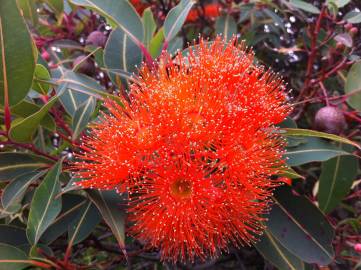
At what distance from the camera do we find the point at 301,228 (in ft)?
5.05

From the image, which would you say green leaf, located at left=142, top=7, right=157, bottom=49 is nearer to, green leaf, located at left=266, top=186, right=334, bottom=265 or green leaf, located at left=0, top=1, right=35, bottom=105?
green leaf, located at left=0, top=1, right=35, bottom=105

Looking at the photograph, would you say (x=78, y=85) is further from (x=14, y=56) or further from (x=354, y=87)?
(x=354, y=87)

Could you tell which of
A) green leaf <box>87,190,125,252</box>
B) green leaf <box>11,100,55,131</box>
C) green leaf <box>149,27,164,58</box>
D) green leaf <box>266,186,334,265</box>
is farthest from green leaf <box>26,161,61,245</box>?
green leaf <box>266,186,334,265</box>

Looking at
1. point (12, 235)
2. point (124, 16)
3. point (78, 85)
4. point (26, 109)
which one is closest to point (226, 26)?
point (124, 16)

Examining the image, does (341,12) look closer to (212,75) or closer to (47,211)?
(212,75)

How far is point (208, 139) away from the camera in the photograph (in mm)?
1283

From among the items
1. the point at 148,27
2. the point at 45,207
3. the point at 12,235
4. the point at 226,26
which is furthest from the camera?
the point at 226,26

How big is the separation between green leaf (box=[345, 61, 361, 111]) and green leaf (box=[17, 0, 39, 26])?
138 cm

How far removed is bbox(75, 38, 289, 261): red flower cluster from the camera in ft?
4.19

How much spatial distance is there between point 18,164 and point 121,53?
1.76ft

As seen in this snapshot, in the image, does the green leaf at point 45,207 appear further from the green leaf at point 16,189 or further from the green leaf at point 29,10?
the green leaf at point 29,10

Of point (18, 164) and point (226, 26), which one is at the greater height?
point (226, 26)

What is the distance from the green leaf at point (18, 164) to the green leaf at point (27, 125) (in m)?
0.10

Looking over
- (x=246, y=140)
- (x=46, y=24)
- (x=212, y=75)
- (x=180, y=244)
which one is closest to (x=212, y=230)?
(x=180, y=244)
